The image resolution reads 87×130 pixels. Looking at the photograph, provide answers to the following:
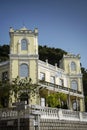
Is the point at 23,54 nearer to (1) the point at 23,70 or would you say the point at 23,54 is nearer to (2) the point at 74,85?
(1) the point at 23,70

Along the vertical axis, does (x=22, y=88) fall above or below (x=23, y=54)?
below

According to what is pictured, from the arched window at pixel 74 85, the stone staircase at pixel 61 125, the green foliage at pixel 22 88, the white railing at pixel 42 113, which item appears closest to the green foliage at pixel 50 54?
the arched window at pixel 74 85

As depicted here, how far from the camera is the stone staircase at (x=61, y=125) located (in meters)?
20.9

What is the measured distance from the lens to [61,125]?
22.8 meters

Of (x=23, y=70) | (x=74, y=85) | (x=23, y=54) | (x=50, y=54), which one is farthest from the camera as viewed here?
(x=50, y=54)

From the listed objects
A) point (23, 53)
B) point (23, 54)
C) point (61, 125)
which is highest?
point (23, 53)

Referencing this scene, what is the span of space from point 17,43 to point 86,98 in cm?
1684

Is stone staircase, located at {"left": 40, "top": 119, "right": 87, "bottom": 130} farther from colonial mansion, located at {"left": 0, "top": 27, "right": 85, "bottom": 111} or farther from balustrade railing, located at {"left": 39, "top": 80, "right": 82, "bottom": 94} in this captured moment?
balustrade railing, located at {"left": 39, "top": 80, "right": 82, "bottom": 94}

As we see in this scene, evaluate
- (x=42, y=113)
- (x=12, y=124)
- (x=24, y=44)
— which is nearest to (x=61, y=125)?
(x=42, y=113)

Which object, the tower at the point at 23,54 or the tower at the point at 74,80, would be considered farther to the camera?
the tower at the point at 74,80

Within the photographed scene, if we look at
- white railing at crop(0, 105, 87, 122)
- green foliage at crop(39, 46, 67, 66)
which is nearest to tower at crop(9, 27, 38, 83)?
white railing at crop(0, 105, 87, 122)

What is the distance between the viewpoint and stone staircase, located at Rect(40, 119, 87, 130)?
20.9 m

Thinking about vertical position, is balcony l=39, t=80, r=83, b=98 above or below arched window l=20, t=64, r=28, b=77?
below

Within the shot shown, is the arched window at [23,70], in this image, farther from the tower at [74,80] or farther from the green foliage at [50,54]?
the green foliage at [50,54]
